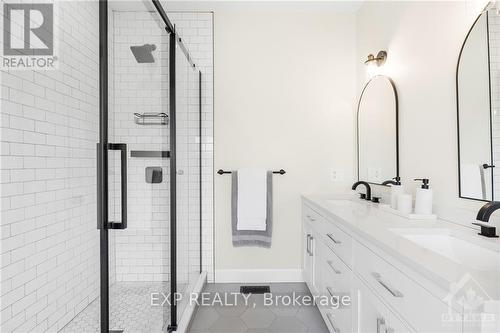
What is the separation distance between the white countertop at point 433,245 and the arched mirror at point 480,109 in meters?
0.23

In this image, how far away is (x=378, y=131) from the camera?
2.28 metres

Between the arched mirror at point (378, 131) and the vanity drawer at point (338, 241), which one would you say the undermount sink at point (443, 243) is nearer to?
the vanity drawer at point (338, 241)

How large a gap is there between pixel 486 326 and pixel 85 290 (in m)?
1.56

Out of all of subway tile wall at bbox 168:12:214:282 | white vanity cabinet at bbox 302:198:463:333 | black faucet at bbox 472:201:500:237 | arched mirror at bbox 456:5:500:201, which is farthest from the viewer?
subway tile wall at bbox 168:12:214:282

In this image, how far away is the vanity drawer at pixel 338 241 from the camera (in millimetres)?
1466

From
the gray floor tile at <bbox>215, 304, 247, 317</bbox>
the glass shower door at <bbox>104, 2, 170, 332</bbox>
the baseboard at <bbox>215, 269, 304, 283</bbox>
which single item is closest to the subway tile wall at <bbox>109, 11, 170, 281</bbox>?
the glass shower door at <bbox>104, 2, 170, 332</bbox>

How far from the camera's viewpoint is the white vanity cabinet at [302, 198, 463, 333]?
86 cm

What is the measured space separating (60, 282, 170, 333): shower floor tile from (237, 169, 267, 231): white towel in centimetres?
102

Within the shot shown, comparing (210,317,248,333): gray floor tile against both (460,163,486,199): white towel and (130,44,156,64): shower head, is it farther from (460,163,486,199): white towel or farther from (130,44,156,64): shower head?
(130,44,156,64): shower head

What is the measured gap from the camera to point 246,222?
8.57 ft

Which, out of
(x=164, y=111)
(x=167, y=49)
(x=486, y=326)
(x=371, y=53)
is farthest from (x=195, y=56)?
(x=486, y=326)

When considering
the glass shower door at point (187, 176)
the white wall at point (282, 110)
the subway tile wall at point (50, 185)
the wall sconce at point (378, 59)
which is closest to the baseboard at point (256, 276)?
the white wall at point (282, 110)

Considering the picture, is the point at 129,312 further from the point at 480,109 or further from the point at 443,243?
the point at 480,109

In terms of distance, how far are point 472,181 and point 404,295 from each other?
2.49 feet
